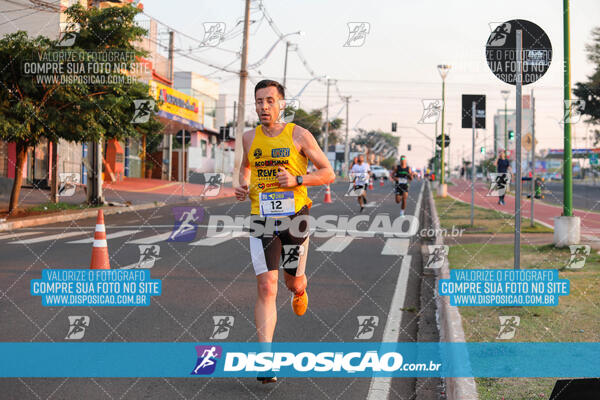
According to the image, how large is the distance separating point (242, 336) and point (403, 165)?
14.8 metres

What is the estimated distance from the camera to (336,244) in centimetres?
1365

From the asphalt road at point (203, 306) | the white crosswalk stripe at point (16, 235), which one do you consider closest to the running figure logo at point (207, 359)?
the asphalt road at point (203, 306)

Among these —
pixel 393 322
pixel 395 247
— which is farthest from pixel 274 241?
pixel 395 247

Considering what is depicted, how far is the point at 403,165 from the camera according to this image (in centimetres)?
2014

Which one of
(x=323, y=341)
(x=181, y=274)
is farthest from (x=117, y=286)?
(x=323, y=341)

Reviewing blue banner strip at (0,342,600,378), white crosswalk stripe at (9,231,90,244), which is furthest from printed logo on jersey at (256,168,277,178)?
white crosswalk stripe at (9,231,90,244)

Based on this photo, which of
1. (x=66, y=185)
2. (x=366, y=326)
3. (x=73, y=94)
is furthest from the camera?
(x=66, y=185)

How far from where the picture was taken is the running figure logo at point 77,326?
19.4 feet

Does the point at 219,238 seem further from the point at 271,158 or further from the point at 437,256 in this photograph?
the point at 271,158

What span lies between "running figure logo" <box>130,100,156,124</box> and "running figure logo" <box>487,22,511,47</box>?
595 inches

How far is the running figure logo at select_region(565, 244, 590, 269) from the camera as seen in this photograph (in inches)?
386

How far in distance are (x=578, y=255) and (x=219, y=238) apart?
23.5ft

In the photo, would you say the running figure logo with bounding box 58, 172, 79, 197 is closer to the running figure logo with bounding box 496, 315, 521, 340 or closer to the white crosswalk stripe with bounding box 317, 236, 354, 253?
the white crosswalk stripe with bounding box 317, 236, 354, 253

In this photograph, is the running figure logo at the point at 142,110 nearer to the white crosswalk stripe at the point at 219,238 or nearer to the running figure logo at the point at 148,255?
the white crosswalk stripe at the point at 219,238
